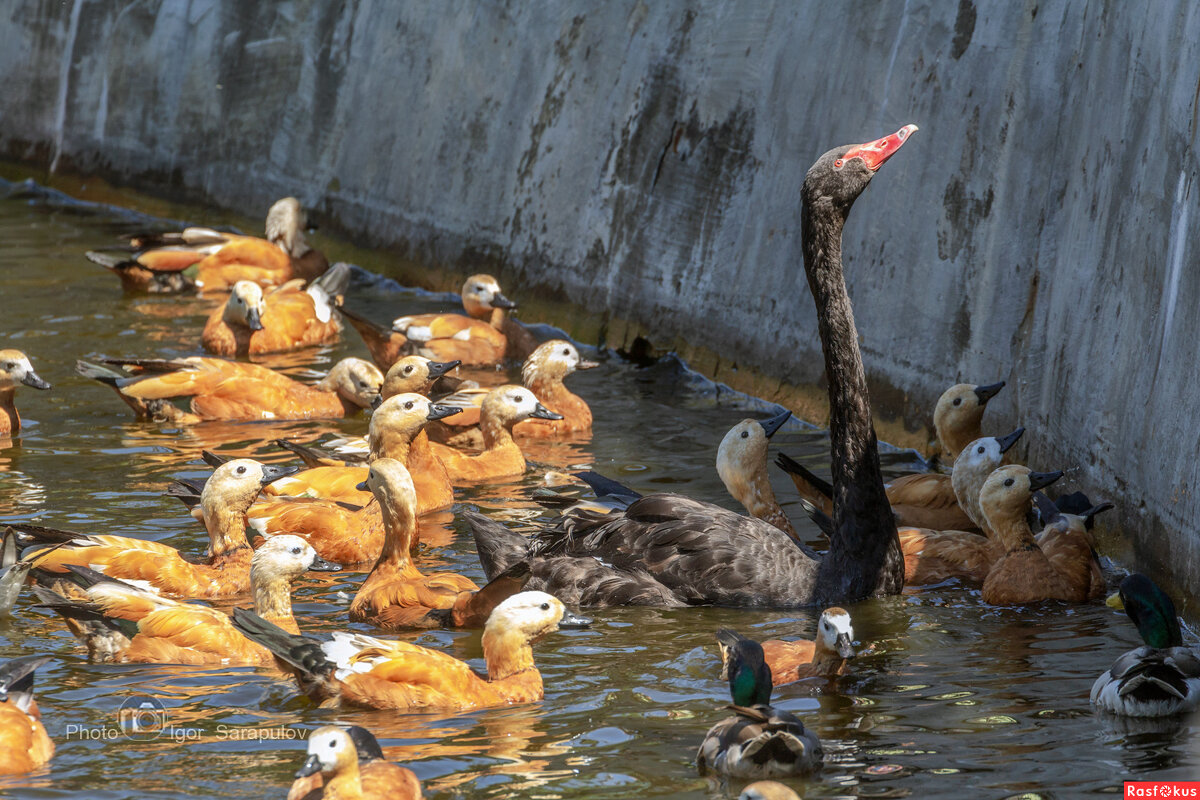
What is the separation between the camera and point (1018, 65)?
888 cm

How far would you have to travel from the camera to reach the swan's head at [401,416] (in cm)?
878

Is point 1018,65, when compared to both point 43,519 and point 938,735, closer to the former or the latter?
point 938,735

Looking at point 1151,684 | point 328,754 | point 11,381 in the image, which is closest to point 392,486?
point 328,754

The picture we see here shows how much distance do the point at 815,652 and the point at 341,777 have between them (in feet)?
7.02

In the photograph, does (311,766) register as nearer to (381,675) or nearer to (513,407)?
(381,675)

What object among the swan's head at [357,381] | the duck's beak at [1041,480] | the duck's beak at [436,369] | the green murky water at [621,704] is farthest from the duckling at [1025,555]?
the swan's head at [357,381]

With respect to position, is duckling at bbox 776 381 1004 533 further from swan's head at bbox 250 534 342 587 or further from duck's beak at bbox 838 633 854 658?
swan's head at bbox 250 534 342 587

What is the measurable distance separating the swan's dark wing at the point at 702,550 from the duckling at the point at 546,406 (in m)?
2.72

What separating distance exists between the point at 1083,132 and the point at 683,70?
14.1ft

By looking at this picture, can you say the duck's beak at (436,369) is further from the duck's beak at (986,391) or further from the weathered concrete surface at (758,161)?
the duck's beak at (986,391)

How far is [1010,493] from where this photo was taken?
293 inches

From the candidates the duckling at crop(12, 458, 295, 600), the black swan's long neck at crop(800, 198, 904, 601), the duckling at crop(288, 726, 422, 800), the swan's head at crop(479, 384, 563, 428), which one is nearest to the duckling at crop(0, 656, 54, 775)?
the duckling at crop(288, 726, 422, 800)

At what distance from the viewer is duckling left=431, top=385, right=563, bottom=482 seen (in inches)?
369

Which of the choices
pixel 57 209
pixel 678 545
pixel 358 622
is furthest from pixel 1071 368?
pixel 57 209
